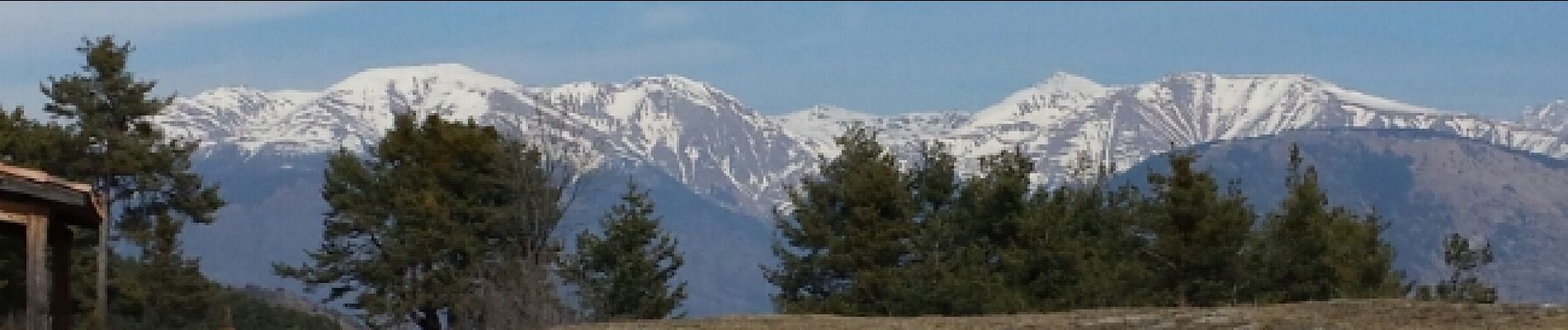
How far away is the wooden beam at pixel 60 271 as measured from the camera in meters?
31.2

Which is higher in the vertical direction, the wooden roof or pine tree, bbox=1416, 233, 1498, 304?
the wooden roof

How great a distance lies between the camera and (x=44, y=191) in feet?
88.2

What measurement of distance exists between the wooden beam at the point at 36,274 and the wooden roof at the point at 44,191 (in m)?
0.31

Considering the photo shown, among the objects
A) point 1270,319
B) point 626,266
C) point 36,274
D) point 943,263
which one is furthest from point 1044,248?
point 36,274

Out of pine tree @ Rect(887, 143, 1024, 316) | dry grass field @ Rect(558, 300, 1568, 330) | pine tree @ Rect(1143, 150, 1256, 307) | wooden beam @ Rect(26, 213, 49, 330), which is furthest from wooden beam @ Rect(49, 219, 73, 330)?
pine tree @ Rect(1143, 150, 1256, 307)

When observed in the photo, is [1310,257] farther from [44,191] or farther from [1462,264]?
[44,191]

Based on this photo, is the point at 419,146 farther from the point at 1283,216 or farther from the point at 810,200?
the point at 1283,216

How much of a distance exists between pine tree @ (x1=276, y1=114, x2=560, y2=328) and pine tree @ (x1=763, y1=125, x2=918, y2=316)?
898cm

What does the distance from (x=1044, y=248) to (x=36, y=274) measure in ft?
127

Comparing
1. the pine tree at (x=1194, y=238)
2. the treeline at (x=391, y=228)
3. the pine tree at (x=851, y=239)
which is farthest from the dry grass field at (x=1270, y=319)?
the pine tree at (x=1194, y=238)

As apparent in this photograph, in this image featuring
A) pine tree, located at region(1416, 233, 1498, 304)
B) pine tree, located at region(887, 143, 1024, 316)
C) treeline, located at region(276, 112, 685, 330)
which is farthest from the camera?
pine tree, located at region(1416, 233, 1498, 304)

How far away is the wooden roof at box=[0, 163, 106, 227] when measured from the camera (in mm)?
26438

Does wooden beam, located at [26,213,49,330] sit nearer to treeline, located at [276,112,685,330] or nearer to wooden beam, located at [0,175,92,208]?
wooden beam, located at [0,175,92,208]

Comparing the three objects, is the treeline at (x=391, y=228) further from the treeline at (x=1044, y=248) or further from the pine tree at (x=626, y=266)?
the treeline at (x=1044, y=248)
